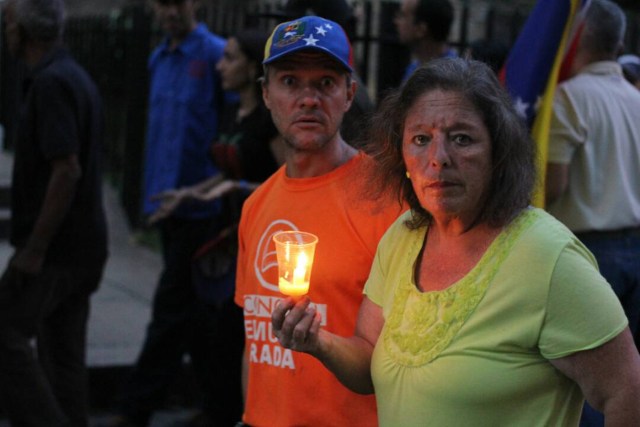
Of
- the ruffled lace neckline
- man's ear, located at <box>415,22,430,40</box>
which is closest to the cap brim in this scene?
the ruffled lace neckline

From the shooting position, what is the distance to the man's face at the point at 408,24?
669cm

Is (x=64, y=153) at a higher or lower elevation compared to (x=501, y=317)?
lower

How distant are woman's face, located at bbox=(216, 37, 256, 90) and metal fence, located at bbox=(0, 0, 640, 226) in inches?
54.5

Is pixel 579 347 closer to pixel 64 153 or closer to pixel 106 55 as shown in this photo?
pixel 64 153

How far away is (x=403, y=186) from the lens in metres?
2.97

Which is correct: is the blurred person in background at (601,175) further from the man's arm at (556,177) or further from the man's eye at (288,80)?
the man's eye at (288,80)

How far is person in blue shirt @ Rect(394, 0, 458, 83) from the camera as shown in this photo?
21.8 feet

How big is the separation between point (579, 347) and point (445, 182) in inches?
19.7

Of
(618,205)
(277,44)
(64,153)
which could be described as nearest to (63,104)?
(64,153)

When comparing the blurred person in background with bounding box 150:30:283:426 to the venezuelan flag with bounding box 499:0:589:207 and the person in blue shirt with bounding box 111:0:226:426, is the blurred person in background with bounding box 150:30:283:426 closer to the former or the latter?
the person in blue shirt with bounding box 111:0:226:426

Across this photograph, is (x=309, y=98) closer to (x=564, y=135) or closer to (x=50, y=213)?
(x=564, y=135)

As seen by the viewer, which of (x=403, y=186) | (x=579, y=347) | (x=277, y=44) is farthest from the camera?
(x=277, y=44)

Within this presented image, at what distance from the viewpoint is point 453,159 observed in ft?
8.59

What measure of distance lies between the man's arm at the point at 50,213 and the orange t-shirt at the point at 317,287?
2.14m
